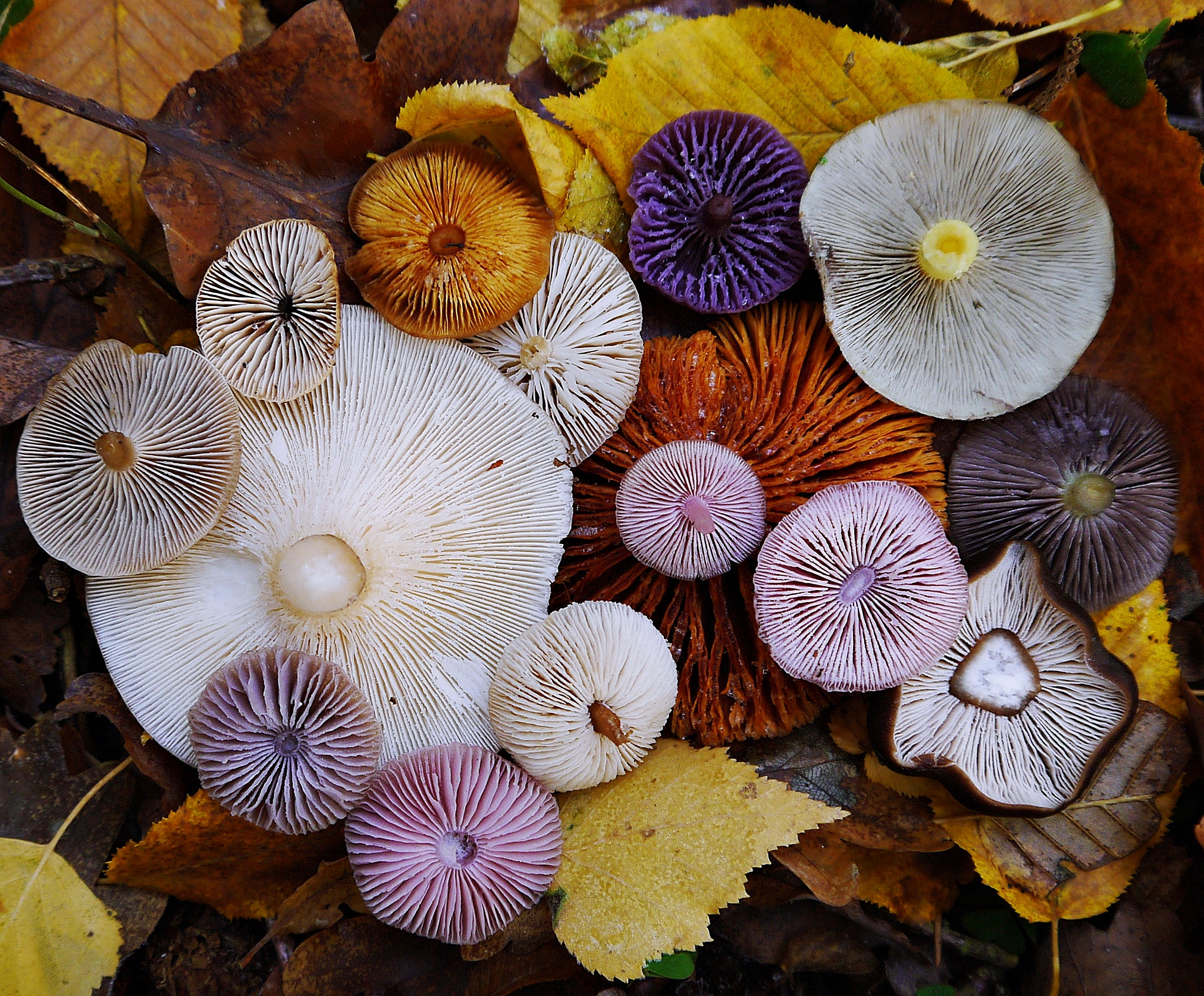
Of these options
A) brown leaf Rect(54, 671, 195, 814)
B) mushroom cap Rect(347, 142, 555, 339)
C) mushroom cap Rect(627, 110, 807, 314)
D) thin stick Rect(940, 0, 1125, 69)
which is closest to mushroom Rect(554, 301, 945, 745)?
mushroom cap Rect(627, 110, 807, 314)

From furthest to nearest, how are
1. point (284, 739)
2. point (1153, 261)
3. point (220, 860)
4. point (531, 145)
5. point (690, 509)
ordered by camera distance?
point (1153, 261), point (220, 860), point (531, 145), point (690, 509), point (284, 739)

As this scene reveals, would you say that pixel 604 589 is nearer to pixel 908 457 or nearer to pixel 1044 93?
pixel 908 457

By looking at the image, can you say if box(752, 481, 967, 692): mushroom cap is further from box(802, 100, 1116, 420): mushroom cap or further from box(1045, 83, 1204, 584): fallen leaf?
box(1045, 83, 1204, 584): fallen leaf

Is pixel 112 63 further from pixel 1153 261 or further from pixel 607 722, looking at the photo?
pixel 1153 261

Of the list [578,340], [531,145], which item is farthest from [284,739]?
[531,145]

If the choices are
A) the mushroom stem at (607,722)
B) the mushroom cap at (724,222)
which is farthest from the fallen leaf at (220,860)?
the mushroom cap at (724,222)

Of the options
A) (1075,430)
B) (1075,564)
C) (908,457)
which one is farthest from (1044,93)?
(1075,564)
